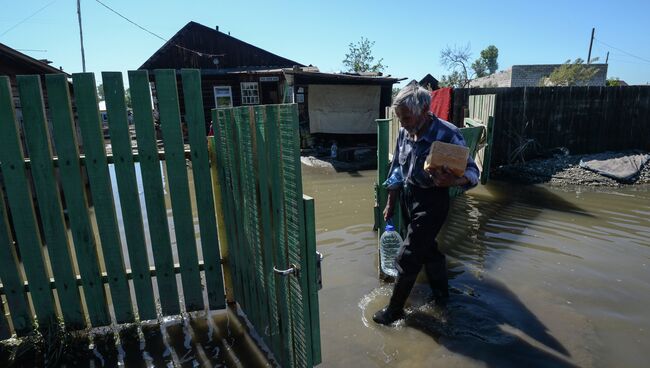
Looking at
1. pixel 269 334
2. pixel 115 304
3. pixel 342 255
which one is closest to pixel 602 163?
pixel 342 255

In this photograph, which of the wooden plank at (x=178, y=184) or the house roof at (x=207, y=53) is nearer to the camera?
the wooden plank at (x=178, y=184)

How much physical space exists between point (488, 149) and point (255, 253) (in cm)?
603

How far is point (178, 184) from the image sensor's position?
286 cm

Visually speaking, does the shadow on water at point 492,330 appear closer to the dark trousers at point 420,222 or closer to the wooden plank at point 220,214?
the dark trousers at point 420,222

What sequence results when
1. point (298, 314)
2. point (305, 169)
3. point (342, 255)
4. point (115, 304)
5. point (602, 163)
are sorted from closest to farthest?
point (298, 314) → point (115, 304) → point (342, 255) → point (602, 163) → point (305, 169)

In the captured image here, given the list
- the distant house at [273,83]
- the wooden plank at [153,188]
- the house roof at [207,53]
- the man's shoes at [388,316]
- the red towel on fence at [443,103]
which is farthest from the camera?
the house roof at [207,53]

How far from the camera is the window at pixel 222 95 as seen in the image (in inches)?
728

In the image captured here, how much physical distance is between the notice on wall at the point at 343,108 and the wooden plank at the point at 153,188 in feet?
41.4

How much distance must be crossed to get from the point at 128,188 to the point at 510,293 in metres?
3.55

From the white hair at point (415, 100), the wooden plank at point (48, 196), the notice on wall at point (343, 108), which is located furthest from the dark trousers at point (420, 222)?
the notice on wall at point (343, 108)

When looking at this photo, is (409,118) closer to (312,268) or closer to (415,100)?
(415,100)

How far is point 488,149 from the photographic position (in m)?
7.26

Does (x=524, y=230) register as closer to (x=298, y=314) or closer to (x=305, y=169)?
(x=298, y=314)

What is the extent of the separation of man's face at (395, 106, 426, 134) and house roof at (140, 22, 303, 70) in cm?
1950
